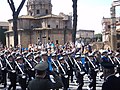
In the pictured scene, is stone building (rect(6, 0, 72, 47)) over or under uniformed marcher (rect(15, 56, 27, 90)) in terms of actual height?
over

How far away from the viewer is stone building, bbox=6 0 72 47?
2657 inches

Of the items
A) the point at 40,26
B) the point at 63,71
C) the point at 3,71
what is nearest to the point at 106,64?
the point at 63,71

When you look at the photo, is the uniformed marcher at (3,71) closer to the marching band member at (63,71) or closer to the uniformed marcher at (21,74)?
the uniformed marcher at (21,74)

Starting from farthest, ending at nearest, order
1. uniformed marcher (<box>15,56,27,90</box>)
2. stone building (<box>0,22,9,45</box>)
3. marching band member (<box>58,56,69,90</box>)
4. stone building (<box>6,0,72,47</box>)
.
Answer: stone building (<box>0,22,9,45</box>) → stone building (<box>6,0,72,47</box>) → marching band member (<box>58,56,69,90</box>) → uniformed marcher (<box>15,56,27,90</box>)

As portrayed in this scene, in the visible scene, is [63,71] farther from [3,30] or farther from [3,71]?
[3,30]

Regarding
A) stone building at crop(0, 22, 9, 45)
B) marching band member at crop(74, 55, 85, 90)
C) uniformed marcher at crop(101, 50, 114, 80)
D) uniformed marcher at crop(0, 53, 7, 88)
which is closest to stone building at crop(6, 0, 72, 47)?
stone building at crop(0, 22, 9, 45)

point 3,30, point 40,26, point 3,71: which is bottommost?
point 3,71

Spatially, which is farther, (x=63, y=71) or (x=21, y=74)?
(x=63, y=71)

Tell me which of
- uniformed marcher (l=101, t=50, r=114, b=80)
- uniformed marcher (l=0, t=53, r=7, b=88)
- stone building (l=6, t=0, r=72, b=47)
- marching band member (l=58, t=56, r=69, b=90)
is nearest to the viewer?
marching band member (l=58, t=56, r=69, b=90)

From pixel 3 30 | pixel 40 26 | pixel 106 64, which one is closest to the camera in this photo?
pixel 106 64

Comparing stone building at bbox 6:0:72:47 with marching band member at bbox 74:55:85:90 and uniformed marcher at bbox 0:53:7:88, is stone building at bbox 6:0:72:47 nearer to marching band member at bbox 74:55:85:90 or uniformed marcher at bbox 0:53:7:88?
uniformed marcher at bbox 0:53:7:88

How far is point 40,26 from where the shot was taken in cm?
6975

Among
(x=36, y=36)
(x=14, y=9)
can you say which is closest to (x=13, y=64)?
(x=14, y=9)

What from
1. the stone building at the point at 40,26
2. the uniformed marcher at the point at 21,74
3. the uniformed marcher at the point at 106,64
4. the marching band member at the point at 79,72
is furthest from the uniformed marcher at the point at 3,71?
the stone building at the point at 40,26
